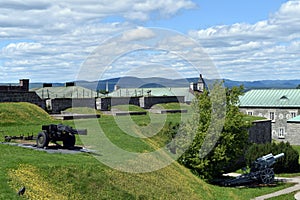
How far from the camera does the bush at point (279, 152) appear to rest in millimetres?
41562

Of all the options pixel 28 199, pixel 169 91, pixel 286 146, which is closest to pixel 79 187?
pixel 28 199

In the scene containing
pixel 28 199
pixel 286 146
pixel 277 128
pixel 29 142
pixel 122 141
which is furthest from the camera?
pixel 277 128

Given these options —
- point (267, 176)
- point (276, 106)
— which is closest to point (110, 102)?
point (267, 176)

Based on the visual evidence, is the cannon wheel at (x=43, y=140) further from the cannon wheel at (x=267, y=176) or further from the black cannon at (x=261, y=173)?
the cannon wheel at (x=267, y=176)

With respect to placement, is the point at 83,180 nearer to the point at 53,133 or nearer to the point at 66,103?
the point at 53,133

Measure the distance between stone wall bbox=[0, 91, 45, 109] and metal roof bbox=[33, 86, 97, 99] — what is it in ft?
32.0

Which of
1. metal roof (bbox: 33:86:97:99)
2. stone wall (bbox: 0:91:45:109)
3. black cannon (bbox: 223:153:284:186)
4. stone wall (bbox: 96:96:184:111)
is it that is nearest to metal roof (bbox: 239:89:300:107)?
stone wall (bbox: 96:96:184:111)

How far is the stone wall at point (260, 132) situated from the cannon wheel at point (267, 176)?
11.9 meters

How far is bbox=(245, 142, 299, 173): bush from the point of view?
4156 cm

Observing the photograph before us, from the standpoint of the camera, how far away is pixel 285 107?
7125cm

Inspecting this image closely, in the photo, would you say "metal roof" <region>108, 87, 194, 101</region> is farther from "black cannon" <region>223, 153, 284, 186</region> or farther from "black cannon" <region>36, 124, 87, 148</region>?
"black cannon" <region>36, 124, 87, 148</region>

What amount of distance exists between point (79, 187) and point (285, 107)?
56.7 meters

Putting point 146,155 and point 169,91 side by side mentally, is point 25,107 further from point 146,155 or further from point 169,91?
point 169,91

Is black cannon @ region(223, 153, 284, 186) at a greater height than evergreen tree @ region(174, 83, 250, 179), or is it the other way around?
evergreen tree @ region(174, 83, 250, 179)
